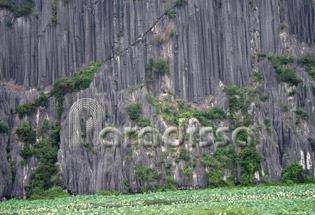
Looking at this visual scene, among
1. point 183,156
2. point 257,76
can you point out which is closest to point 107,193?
point 183,156

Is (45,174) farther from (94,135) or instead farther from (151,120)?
(151,120)

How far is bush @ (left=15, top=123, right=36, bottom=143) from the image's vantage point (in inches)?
2259

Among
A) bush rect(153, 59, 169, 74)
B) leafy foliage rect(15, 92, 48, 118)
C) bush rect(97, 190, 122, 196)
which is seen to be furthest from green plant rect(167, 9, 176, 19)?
bush rect(97, 190, 122, 196)

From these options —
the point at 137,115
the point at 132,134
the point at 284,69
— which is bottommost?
the point at 132,134

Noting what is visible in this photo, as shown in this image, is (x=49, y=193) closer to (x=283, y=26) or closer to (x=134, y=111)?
(x=134, y=111)

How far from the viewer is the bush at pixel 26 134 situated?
5738 centimetres

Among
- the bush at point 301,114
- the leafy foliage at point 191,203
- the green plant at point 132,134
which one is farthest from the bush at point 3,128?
the bush at point 301,114

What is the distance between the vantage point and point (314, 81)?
60281mm

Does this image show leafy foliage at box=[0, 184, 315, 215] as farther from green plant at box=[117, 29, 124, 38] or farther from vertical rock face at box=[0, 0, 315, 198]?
green plant at box=[117, 29, 124, 38]

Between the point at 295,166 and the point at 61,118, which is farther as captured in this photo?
the point at 61,118

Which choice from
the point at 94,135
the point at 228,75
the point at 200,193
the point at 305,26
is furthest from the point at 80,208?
the point at 305,26

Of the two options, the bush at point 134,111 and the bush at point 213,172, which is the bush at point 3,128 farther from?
the bush at point 213,172

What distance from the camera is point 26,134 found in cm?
5766

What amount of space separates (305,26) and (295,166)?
A: 57.8 feet
